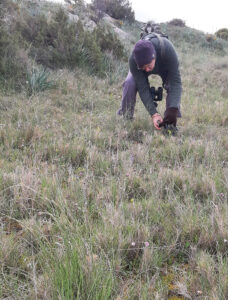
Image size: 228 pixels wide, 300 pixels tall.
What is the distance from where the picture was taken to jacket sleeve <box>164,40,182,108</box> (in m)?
3.74

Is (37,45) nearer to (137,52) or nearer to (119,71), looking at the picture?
(119,71)

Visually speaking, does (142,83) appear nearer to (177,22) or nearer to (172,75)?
(172,75)

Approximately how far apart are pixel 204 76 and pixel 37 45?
17.0ft

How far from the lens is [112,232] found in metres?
1.62

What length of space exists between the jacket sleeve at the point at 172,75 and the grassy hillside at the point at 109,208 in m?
0.53

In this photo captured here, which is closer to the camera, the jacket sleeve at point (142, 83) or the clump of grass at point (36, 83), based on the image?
the jacket sleeve at point (142, 83)

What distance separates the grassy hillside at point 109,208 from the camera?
4.24ft

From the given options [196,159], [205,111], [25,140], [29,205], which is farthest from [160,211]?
[205,111]

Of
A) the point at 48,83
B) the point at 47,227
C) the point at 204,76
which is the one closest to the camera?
the point at 47,227

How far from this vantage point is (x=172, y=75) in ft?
12.7

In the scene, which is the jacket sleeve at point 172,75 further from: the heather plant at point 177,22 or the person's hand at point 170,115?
the heather plant at point 177,22

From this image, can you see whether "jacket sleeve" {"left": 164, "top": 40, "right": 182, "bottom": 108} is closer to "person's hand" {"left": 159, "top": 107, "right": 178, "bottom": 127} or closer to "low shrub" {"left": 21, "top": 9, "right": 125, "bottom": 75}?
"person's hand" {"left": 159, "top": 107, "right": 178, "bottom": 127}

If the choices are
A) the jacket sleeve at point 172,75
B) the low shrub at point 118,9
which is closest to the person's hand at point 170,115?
the jacket sleeve at point 172,75

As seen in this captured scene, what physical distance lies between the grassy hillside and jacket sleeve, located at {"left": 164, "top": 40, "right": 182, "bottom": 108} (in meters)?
0.53
